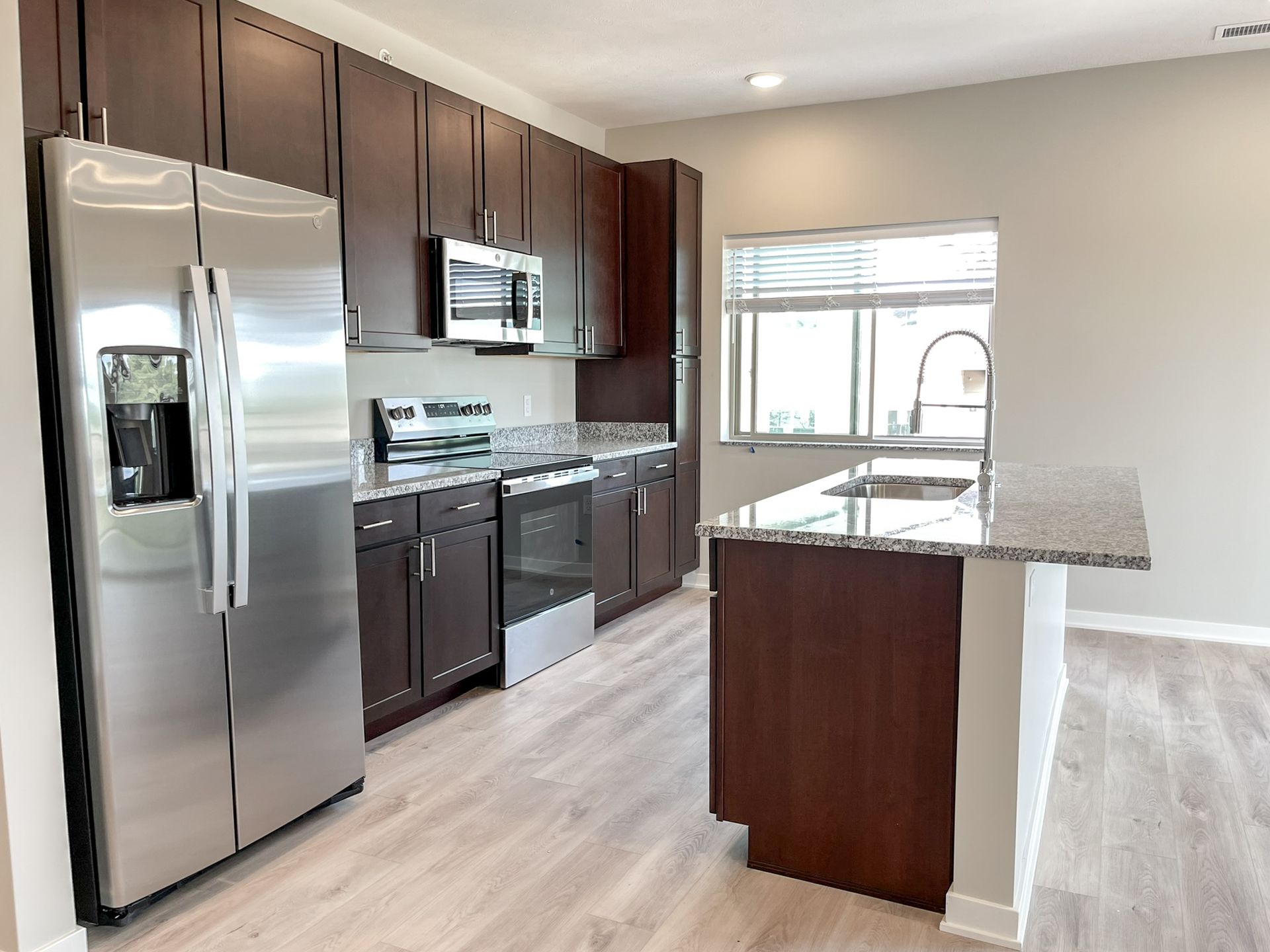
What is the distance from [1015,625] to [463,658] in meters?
2.08

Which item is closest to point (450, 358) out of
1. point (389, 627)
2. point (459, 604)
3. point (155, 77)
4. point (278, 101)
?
point (459, 604)

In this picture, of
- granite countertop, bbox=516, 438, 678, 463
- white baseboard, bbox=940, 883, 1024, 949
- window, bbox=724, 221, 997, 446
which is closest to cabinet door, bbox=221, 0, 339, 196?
granite countertop, bbox=516, 438, 678, 463

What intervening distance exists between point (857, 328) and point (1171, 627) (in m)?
2.13

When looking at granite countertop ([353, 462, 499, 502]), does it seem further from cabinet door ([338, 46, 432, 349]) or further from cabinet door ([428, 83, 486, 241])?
cabinet door ([428, 83, 486, 241])

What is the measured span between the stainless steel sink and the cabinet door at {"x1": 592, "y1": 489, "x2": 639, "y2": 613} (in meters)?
1.43

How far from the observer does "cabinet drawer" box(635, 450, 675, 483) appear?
4.73m

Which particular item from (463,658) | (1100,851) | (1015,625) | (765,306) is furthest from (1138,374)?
(463,658)

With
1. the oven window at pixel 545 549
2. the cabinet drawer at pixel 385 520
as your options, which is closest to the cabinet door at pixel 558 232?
the oven window at pixel 545 549

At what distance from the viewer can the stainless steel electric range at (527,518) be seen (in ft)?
12.1

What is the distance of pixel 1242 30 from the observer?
12.6 feet

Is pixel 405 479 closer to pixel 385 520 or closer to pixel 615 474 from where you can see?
pixel 385 520

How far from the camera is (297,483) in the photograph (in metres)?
2.41

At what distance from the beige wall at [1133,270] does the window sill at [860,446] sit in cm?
21

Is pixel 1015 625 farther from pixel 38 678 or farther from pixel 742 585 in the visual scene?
pixel 38 678
